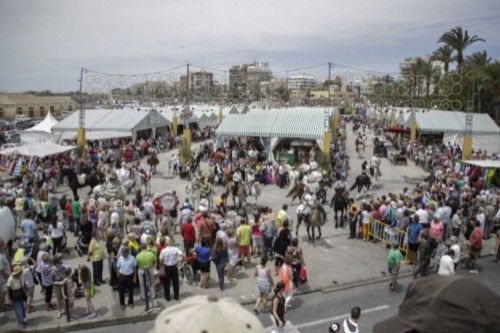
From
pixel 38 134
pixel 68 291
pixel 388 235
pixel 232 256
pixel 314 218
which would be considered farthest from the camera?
pixel 38 134

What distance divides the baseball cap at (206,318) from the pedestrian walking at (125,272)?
322 inches

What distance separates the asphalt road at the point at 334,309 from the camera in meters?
8.98

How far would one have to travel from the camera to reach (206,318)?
1637mm

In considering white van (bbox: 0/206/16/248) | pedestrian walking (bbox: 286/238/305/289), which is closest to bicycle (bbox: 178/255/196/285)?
pedestrian walking (bbox: 286/238/305/289)

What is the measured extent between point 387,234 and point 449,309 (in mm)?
13092

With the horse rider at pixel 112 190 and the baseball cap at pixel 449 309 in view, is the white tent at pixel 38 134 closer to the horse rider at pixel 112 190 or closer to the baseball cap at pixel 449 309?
the horse rider at pixel 112 190

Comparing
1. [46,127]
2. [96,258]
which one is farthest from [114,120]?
[96,258]

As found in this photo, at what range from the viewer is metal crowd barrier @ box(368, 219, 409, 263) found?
42.7ft

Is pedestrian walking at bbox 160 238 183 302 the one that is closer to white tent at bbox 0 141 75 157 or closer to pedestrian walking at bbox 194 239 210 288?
pedestrian walking at bbox 194 239 210 288

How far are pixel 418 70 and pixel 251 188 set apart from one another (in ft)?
138

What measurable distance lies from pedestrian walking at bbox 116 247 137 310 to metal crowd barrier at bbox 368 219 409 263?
23.8 ft

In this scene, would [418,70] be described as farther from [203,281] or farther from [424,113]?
[203,281]

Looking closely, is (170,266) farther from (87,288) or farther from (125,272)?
(87,288)

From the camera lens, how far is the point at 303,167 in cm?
2292
